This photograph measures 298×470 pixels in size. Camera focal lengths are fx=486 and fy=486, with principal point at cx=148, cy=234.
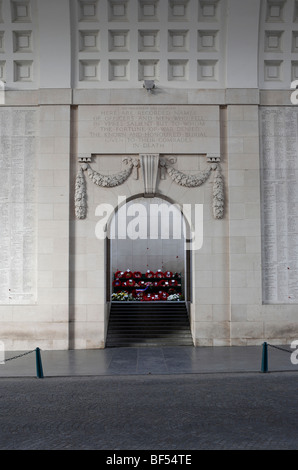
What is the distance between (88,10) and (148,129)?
494cm

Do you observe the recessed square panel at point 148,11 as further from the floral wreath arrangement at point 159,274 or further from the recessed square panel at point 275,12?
the floral wreath arrangement at point 159,274

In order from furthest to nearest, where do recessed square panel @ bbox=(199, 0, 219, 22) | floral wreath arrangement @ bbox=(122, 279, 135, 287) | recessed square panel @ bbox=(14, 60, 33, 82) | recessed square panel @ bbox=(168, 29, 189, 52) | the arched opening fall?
the arched opening < floral wreath arrangement @ bbox=(122, 279, 135, 287) < recessed square panel @ bbox=(168, 29, 189, 52) < recessed square panel @ bbox=(14, 60, 33, 82) < recessed square panel @ bbox=(199, 0, 219, 22)

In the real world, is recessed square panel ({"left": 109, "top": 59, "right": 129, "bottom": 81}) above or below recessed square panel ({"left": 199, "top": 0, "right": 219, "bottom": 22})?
below

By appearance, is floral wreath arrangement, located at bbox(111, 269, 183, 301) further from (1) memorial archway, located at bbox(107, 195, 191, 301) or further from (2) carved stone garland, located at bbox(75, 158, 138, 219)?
(2) carved stone garland, located at bbox(75, 158, 138, 219)

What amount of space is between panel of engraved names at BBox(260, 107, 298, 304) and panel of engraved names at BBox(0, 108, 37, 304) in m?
8.54

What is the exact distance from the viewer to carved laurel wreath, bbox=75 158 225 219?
57.7 ft

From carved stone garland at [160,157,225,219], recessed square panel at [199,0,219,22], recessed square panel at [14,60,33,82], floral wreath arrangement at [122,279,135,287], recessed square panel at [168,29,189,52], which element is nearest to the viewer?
carved stone garland at [160,157,225,219]

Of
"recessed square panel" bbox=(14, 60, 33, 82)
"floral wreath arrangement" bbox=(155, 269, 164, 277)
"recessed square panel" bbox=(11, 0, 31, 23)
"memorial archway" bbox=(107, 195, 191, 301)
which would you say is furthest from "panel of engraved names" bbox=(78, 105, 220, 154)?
"memorial archway" bbox=(107, 195, 191, 301)

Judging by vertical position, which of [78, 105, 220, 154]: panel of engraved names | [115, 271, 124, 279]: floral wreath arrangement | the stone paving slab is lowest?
the stone paving slab

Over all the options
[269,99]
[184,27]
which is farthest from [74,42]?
[269,99]

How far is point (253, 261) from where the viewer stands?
1759 cm

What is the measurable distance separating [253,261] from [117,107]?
754cm

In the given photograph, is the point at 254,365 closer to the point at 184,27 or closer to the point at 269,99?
the point at 269,99
